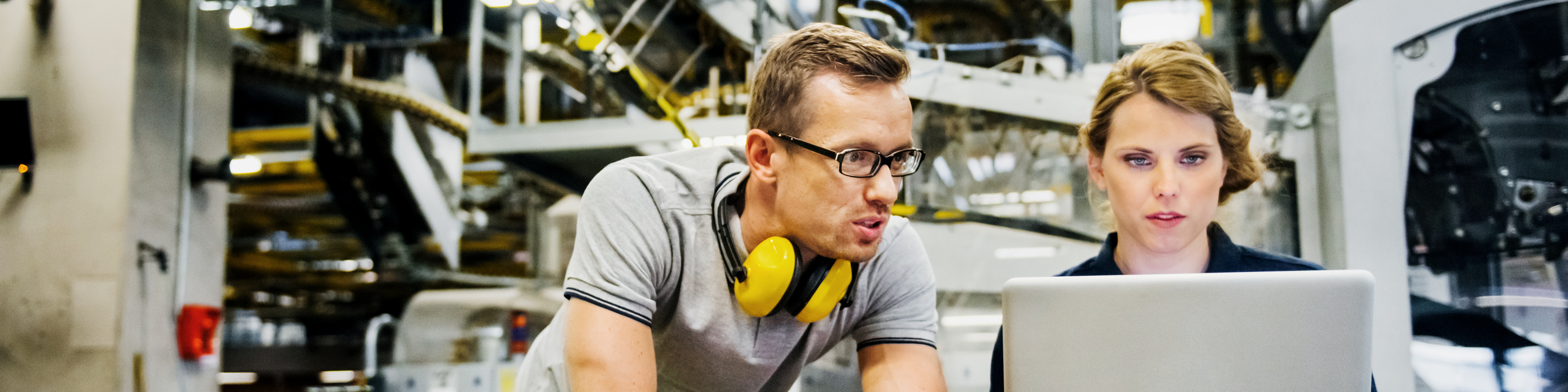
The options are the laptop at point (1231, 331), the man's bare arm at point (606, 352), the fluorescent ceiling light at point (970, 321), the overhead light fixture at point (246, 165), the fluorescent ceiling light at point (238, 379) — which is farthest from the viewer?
the fluorescent ceiling light at point (238, 379)

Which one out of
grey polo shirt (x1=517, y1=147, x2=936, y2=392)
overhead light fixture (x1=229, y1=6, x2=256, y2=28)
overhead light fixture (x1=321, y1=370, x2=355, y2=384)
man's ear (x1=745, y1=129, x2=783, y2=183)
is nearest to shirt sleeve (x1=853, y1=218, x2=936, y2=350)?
grey polo shirt (x1=517, y1=147, x2=936, y2=392)

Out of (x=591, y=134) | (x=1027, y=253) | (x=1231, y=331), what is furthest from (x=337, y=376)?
(x=1231, y=331)

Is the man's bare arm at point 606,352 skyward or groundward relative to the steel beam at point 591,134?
groundward

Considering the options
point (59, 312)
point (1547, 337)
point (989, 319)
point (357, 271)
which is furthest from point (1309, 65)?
point (357, 271)

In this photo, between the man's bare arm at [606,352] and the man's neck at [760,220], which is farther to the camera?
the man's neck at [760,220]

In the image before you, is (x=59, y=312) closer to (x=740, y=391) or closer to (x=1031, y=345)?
(x=740, y=391)

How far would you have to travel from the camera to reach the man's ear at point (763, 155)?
4.75 feet

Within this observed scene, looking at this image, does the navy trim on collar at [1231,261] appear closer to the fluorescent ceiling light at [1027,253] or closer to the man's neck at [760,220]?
the man's neck at [760,220]

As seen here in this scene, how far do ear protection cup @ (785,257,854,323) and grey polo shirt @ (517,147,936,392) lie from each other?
0.28ft

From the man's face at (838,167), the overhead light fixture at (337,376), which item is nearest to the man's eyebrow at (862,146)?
the man's face at (838,167)

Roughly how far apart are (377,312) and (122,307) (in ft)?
35.1

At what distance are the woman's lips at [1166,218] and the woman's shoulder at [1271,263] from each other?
0.40 ft

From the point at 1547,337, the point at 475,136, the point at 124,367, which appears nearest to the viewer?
the point at 1547,337

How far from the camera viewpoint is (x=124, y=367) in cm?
327
